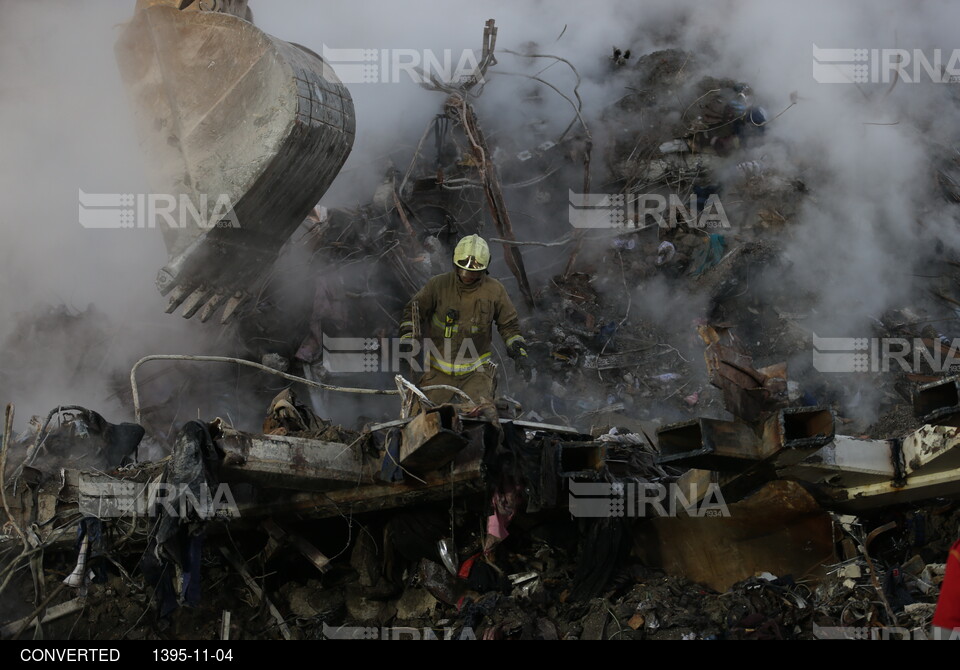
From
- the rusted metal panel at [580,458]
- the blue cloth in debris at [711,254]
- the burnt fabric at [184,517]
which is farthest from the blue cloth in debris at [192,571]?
the blue cloth in debris at [711,254]

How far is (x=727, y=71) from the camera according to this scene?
1288 cm

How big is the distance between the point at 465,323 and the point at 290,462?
7.98ft

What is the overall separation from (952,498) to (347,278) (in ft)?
20.9

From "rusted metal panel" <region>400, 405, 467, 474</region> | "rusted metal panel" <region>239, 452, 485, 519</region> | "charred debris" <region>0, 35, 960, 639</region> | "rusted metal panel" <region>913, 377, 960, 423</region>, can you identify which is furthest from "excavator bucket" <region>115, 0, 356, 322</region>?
"rusted metal panel" <region>913, 377, 960, 423</region>

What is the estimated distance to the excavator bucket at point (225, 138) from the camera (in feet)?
27.0

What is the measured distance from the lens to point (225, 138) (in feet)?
27.8

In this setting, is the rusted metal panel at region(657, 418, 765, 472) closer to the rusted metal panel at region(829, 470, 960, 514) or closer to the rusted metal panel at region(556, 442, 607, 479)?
the rusted metal panel at region(556, 442, 607, 479)

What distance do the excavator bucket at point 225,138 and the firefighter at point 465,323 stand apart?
5.89ft

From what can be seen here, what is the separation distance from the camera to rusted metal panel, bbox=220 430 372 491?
18.5 feet

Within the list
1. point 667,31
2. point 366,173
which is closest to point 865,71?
point 667,31

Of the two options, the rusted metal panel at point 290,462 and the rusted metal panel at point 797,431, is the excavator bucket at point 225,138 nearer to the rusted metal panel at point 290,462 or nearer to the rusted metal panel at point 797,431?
the rusted metal panel at point 290,462

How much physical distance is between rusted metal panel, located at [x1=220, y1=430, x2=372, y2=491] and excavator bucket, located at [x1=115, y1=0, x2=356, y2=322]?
319 cm

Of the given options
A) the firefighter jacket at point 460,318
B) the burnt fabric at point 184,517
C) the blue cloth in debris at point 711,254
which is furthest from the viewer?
the blue cloth in debris at point 711,254

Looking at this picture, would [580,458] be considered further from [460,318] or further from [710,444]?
[460,318]
